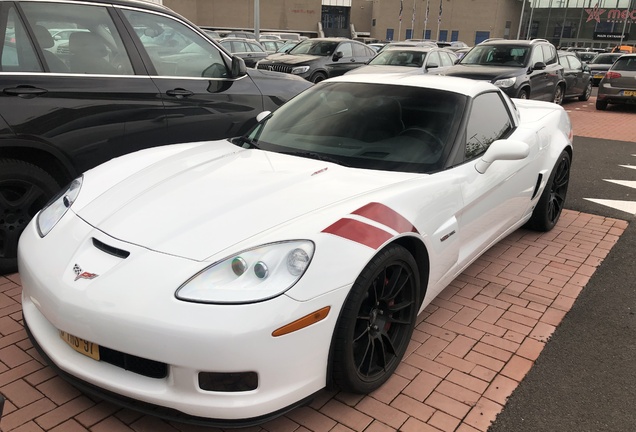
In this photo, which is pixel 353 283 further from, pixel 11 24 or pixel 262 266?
pixel 11 24

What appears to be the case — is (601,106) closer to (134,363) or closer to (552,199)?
(552,199)

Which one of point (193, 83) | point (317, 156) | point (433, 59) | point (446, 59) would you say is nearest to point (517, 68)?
point (433, 59)

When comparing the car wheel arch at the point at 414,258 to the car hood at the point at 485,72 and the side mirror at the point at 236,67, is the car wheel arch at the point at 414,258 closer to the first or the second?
the side mirror at the point at 236,67

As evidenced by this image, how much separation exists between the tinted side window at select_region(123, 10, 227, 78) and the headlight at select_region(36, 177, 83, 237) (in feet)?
5.61

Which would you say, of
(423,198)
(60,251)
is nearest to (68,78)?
(60,251)

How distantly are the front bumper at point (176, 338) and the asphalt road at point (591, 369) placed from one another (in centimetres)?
103

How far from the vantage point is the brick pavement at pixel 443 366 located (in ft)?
7.90

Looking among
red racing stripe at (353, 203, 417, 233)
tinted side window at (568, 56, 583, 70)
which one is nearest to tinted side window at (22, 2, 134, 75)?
red racing stripe at (353, 203, 417, 233)

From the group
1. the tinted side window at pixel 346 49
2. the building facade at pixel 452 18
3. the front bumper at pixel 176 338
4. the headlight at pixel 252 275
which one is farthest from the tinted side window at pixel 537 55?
the building facade at pixel 452 18

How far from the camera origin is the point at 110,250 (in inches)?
91.4

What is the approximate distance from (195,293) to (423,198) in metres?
1.34

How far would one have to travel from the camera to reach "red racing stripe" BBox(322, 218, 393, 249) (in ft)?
7.67

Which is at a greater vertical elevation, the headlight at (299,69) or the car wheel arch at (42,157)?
the car wheel arch at (42,157)

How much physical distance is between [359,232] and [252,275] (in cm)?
54
